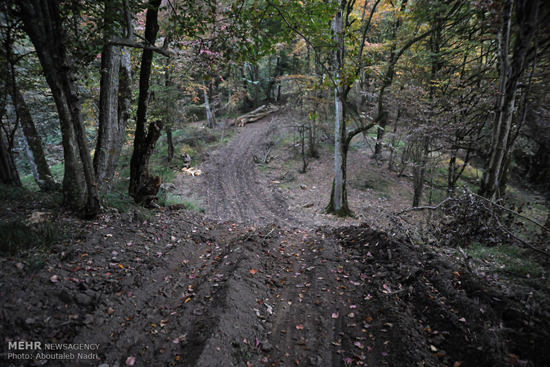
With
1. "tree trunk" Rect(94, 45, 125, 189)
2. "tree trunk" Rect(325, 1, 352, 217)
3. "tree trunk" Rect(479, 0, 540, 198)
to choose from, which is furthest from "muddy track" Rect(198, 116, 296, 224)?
"tree trunk" Rect(479, 0, 540, 198)

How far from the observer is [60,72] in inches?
170

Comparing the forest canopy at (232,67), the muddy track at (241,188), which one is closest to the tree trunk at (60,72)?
the forest canopy at (232,67)

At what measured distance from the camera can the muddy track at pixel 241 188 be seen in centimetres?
1266

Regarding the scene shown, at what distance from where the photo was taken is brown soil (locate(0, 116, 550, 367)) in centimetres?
268

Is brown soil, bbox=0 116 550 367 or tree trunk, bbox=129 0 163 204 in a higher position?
tree trunk, bbox=129 0 163 204

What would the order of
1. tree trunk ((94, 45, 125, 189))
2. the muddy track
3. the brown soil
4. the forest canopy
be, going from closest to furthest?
the brown soil, the forest canopy, tree trunk ((94, 45, 125, 189)), the muddy track

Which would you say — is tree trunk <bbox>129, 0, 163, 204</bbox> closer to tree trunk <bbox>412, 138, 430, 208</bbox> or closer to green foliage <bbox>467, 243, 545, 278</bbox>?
green foliage <bbox>467, 243, 545, 278</bbox>

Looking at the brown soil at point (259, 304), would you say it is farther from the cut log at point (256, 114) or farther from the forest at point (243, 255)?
the cut log at point (256, 114)

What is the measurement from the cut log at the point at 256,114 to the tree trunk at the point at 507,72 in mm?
24837

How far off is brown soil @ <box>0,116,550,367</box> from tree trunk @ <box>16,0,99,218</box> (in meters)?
1.06

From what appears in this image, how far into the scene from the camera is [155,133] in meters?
7.00

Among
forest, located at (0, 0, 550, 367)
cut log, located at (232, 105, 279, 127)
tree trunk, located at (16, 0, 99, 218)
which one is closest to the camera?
forest, located at (0, 0, 550, 367)

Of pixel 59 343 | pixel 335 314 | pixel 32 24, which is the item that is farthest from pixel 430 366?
pixel 32 24

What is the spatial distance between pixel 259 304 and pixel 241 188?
12.8 metres
